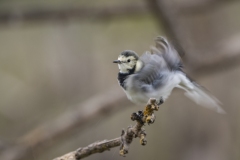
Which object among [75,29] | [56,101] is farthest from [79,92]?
[75,29]

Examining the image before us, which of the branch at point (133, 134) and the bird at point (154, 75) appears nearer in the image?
the branch at point (133, 134)

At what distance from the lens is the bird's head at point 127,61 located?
1.28 meters

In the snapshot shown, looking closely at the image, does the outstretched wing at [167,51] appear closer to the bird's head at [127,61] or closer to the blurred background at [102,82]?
the bird's head at [127,61]

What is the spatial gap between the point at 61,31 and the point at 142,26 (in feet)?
2.07

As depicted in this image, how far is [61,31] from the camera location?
3426 millimetres

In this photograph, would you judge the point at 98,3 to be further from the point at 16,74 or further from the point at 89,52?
the point at 16,74

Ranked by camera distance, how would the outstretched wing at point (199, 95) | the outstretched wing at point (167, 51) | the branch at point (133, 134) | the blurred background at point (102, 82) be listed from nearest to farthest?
the branch at point (133, 134), the outstretched wing at point (167, 51), the outstretched wing at point (199, 95), the blurred background at point (102, 82)

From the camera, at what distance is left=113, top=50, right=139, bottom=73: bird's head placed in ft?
4.20

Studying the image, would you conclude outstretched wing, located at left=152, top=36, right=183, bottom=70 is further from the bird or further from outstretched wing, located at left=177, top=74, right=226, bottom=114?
outstretched wing, located at left=177, top=74, right=226, bottom=114

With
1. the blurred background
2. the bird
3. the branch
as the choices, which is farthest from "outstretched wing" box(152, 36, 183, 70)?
the blurred background

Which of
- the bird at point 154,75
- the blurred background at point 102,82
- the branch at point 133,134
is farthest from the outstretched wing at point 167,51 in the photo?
the blurred background at point 102,82

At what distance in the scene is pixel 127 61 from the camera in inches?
50.6

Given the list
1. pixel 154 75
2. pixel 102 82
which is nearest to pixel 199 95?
pixel 154 75

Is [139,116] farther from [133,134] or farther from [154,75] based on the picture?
[154,75]
